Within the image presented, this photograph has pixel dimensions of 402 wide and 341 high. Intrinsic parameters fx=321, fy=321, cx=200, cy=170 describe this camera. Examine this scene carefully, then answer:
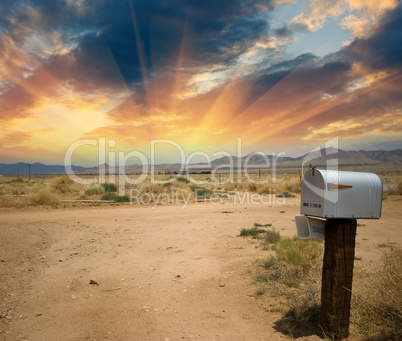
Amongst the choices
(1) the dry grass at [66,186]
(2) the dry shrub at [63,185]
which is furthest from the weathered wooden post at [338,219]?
(2) the dry shrub at [63,185]

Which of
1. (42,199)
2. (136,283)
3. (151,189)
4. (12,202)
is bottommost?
(136,283)

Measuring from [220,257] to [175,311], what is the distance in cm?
296

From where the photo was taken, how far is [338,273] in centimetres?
382

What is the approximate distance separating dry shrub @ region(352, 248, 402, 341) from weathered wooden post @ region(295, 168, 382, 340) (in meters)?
0.37

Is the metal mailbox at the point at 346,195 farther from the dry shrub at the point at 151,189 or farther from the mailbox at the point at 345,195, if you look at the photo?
the dry shrub at the point at 151,189

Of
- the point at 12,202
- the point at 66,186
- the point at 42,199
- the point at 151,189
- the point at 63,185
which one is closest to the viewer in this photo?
the point at 12,202

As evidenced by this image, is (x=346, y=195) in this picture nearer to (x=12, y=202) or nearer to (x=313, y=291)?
(x=313, y=291)

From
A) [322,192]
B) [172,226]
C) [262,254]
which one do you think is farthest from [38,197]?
[322,192]

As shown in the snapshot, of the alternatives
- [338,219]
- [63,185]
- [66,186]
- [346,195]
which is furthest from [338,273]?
[63,185]

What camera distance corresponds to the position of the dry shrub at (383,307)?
149 inches

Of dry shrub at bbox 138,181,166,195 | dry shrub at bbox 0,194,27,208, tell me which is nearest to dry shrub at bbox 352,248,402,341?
dry shrub at bbox 0,194,27,208

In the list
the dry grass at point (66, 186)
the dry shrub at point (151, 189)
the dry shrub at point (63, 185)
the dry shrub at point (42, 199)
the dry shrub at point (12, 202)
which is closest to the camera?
the dry shrub at point (12, 202)

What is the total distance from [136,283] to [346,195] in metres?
4.33

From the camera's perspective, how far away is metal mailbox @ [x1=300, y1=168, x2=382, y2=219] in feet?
12.0
